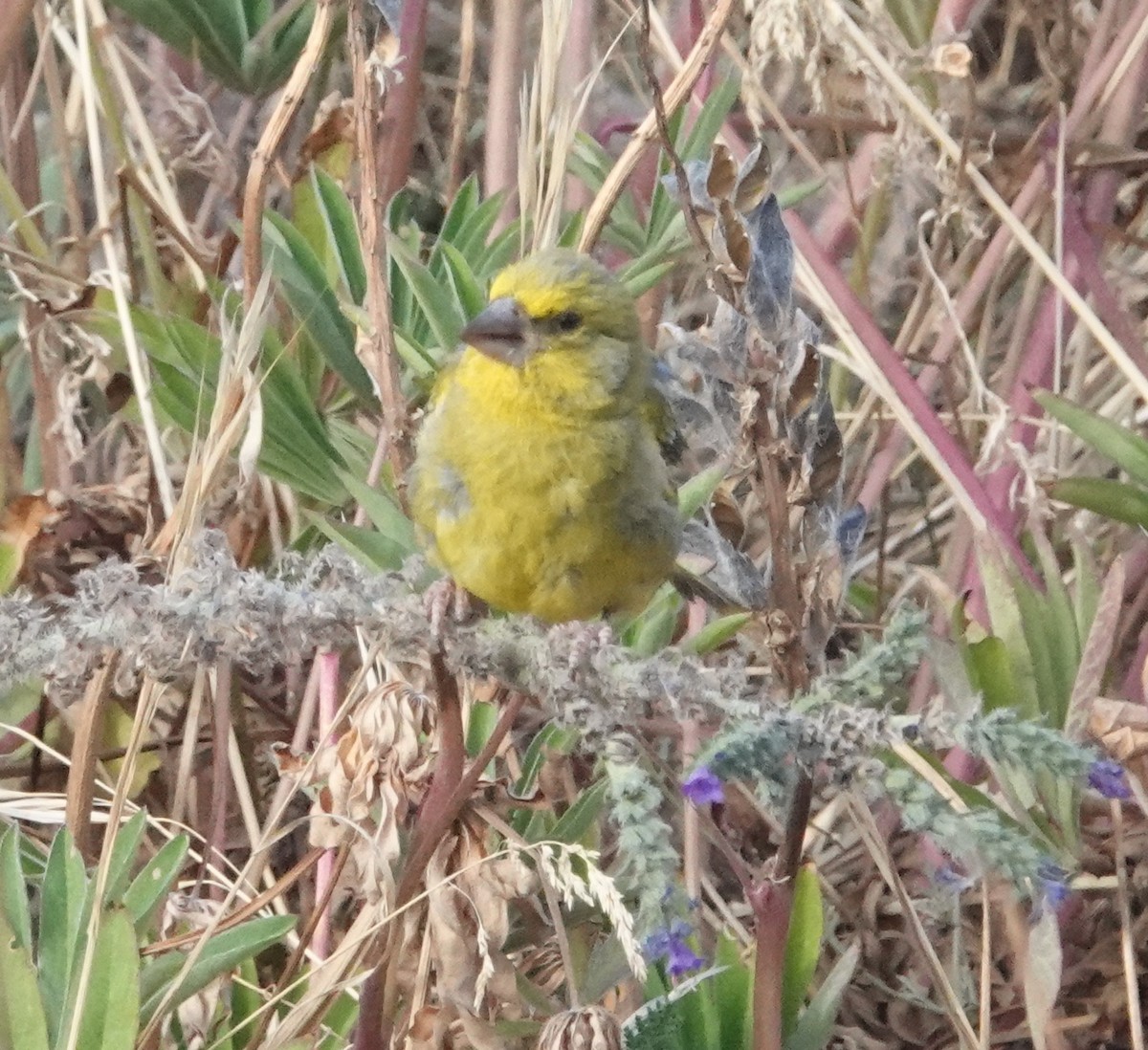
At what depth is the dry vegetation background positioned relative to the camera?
43.8 inches

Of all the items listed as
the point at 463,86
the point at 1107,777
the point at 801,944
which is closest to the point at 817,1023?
the point at 801,944

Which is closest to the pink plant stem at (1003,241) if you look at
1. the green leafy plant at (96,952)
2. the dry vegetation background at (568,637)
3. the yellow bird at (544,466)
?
the dry vegetation background at (568,637)

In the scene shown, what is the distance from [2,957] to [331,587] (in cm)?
44

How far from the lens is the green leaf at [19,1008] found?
126 cm

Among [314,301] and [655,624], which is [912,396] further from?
[314,301]

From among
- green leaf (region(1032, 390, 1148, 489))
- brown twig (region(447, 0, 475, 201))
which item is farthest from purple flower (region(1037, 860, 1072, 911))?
brown twig (region(447, 0, 475, 201))

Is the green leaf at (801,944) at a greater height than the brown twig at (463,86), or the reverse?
the brown twig at (463,86)

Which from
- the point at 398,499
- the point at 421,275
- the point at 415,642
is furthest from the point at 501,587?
the point at 415,642

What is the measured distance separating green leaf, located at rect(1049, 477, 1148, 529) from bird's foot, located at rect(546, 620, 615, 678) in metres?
0.61

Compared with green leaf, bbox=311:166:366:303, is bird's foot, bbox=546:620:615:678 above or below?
below

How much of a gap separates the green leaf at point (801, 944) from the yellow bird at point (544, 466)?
16.4 inches

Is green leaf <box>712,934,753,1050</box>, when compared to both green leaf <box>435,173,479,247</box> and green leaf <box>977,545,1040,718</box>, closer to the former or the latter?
green leaf <box>977,545,1040,718</box>

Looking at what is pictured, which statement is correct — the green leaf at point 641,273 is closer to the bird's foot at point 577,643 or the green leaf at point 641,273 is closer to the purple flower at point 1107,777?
the bird's foot at point 577,643

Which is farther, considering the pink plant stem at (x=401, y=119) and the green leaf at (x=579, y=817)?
the pink plant stem at (x=401, y=119)
